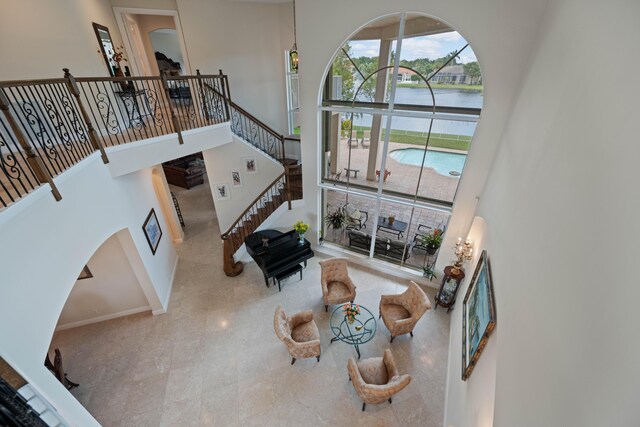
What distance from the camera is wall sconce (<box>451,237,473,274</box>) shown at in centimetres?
480

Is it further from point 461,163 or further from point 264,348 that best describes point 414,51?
point 264,348

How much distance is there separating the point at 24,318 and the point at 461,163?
6154 millimetres

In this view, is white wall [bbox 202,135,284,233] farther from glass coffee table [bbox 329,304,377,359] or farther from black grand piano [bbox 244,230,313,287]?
glass coffee table [bbox 329,304,377,359]

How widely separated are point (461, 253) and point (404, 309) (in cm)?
151

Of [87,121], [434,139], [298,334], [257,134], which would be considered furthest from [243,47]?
[298,334]

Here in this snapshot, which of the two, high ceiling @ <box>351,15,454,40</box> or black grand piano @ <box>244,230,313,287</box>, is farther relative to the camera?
black grand piano @ <box>244,230,313,287</box>

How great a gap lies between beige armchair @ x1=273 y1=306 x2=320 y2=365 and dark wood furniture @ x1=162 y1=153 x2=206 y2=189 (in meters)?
8.89

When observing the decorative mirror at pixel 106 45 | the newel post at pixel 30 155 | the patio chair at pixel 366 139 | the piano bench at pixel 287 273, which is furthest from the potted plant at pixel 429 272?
the decorative mirror at pixel 106 45

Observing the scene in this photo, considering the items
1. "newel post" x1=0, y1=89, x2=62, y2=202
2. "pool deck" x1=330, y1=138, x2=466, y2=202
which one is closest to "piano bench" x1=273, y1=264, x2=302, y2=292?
"pool deck" x1=330, y1=138, x2=466, y2=202

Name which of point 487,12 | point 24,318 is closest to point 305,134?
point 487,12

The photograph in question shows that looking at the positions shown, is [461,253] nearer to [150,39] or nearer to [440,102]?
[440,102]

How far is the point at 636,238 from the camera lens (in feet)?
3.46

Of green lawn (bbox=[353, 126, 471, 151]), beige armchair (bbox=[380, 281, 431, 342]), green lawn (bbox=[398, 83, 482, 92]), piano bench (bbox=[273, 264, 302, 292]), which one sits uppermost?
green lawn (bbox=[398, 83, 482, 92])

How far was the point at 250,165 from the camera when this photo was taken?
7488 millimetres
